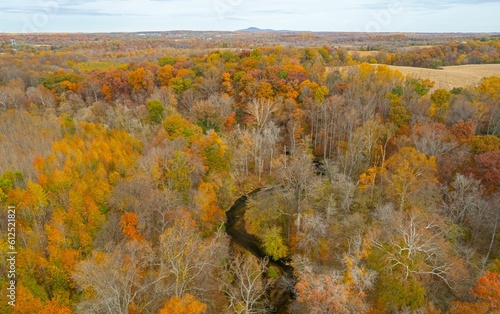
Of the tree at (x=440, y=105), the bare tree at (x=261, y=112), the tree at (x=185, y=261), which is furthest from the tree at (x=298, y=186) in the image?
the tree at (x=440, y=105)

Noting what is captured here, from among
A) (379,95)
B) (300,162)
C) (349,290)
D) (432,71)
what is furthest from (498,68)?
(349,290)

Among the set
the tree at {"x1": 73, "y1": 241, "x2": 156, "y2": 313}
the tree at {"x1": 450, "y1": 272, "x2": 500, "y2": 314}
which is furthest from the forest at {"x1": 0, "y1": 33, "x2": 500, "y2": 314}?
the tree at {"x1": 73, "y1": 241, "x2": 156, "y2": 313}

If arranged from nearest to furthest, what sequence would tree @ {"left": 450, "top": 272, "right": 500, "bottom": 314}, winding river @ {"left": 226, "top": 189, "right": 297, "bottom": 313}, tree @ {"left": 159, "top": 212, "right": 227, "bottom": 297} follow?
tree @ {"left": 450, "top": 272, "right": 500, "bottom": 314} < tree @ {"left": 159, "top": 212, "right": 227, "bottom": 297} < winding river @ {"left": 226, "top": 189, "right": 297, "bottom": 313}

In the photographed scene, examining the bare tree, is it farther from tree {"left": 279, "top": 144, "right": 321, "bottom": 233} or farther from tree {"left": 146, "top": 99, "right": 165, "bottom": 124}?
tree {"left": 279, "top": 144, "right": 321, "bottom": 233}

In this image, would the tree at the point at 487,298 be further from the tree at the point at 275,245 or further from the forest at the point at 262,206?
the tree at the point at 275,245

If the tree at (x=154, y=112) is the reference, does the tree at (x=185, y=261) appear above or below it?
below

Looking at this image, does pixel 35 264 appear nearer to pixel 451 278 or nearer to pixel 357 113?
pixel 451 278
